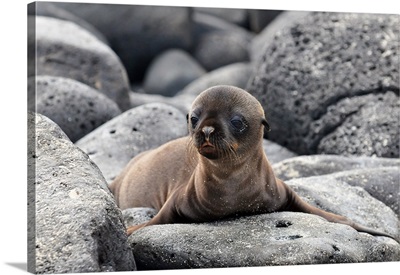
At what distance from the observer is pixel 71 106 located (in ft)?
37.2

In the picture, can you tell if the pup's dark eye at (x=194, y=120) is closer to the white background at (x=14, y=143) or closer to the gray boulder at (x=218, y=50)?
the white background at (x=14, y=143)

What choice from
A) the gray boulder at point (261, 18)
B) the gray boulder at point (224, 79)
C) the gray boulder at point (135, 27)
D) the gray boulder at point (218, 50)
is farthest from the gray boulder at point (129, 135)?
the gray boulder at point (261, 18)

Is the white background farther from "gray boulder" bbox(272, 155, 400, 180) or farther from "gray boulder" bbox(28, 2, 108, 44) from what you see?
"gray boulder" bbox(28, 2, 108, 44)

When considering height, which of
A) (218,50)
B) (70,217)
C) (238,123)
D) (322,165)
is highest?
(238,123)

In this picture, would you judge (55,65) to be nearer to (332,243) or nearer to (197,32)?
(332,243)

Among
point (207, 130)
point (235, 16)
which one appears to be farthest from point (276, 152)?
point (235, 16)

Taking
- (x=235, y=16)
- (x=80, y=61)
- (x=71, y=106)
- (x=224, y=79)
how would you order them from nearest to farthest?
(x=71, y=106) < (x=80, y=61) < (x=224, y=79) < (x=235, y=16)

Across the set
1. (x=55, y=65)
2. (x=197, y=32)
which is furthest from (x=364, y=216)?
(x=197, y=32)

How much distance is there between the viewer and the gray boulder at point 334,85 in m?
11.9

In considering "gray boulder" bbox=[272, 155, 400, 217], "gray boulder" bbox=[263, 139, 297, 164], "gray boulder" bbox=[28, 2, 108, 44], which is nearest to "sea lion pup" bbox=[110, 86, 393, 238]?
"gray boulder" bbox=[272, 155, 400, 217]

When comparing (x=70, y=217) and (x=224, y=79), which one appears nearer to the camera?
(x=70, y=217)

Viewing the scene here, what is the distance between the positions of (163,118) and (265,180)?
362 cm

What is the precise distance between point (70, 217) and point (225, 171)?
153cm

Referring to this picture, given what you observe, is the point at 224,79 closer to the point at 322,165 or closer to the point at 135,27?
the point at 135,27
